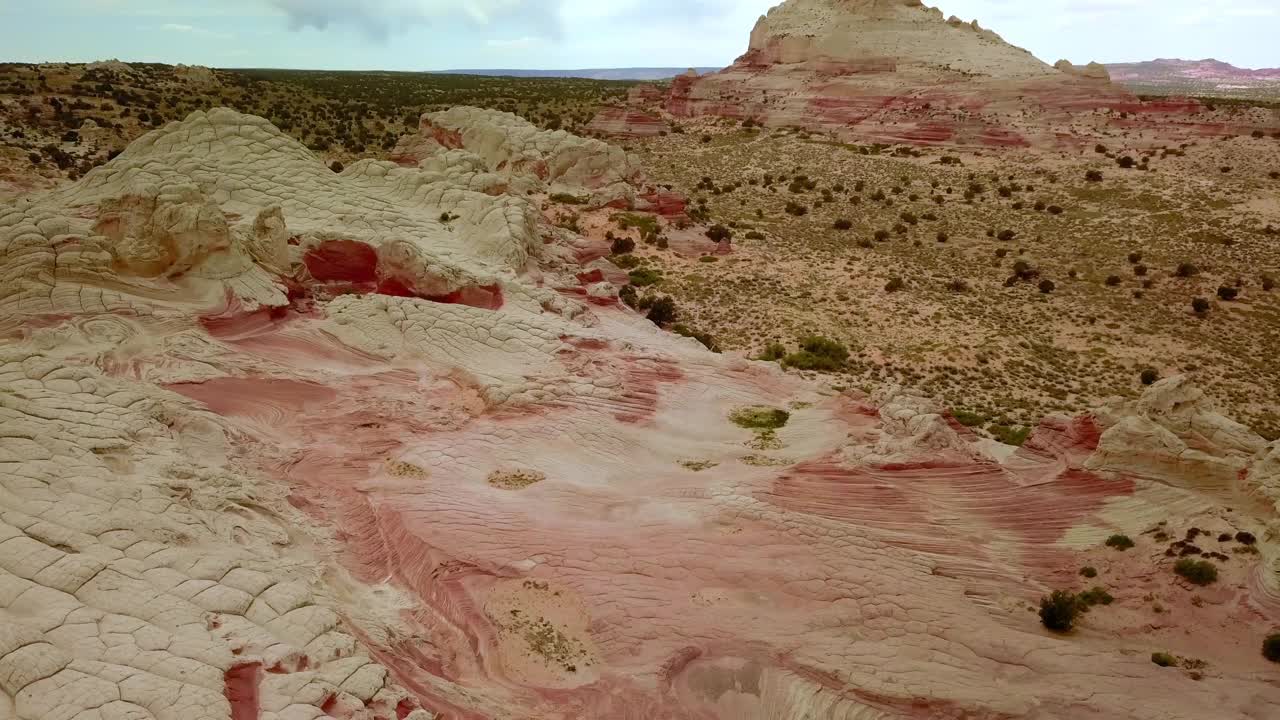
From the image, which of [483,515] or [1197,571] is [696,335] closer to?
[483,515]

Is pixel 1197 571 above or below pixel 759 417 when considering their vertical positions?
below

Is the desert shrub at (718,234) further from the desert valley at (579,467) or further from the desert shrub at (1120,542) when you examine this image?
the desert shrub at (1120,542)

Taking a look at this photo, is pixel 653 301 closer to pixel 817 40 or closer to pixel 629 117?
pixel 629 117

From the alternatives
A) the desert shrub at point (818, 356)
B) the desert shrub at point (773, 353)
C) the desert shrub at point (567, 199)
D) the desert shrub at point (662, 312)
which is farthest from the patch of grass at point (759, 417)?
the desert shrub at point (567, 199)

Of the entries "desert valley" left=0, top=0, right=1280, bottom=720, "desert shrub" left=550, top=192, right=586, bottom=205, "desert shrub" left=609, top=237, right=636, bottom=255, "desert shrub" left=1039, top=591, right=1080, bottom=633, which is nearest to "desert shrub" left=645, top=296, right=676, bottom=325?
"desert valley" left=0, top=0, right=1280, bottom=720

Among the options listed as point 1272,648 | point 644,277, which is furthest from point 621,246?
point 1272,648

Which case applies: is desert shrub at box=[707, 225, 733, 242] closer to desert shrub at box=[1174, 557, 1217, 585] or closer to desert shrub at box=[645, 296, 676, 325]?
desert shrub at box=[645, 296, 676, 325]
